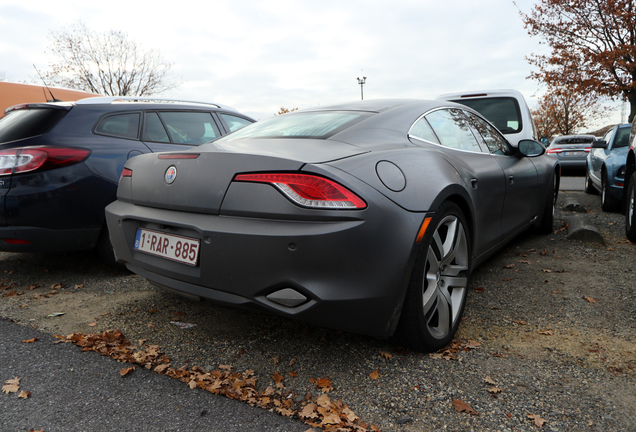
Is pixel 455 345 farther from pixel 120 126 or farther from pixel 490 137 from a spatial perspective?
pixel 120 126

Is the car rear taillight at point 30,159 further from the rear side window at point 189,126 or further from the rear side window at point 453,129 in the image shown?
the rear side window at point 453,129

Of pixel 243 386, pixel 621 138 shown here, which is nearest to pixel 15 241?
pixel 243 386

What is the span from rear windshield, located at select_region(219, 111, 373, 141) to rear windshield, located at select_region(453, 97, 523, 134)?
4.58 meters

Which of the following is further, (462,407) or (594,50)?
(594,50)

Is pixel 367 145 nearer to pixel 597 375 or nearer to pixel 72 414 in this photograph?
pixel 597 375

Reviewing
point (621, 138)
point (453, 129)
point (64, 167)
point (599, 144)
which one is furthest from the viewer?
point (599, 144)

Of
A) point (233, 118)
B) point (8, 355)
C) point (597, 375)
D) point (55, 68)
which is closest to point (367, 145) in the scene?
point (597, 375)

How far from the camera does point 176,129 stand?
475 centimetres

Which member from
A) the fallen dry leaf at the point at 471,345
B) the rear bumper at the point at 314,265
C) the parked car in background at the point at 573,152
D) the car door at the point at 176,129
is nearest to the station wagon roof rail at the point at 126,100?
the car door at the point at 176,129

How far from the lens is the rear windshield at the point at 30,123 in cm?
375

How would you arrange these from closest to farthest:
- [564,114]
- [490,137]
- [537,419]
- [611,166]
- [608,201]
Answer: [537,419] → [490,137] → [611,166] → [608,201] → [564,114]

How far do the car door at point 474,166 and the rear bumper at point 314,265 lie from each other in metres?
0.89

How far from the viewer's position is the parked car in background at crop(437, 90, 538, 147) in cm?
663

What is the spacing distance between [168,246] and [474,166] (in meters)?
2.06
